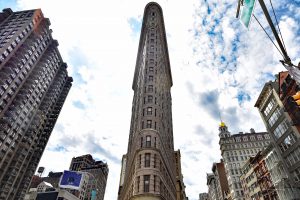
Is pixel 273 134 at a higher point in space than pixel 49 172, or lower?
lower

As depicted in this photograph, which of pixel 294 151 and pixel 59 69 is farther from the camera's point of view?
pixel 59 69

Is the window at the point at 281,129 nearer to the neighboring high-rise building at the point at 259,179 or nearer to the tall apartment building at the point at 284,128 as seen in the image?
the tall apartment building at the point at 284,128

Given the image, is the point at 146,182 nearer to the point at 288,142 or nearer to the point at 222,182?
the point at 288,142

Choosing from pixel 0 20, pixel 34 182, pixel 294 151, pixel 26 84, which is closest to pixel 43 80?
pixel 26 84

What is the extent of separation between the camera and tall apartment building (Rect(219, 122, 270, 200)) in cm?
8799

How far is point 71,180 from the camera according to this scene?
145 feet

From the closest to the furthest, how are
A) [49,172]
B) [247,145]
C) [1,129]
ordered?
[1,129]
[247,145]
[49,172]

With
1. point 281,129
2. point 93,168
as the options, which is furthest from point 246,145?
point 93,168

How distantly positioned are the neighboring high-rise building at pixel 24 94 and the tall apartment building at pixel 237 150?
94.4m

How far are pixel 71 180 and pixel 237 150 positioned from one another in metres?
Result: 81.6

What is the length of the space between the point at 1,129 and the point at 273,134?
9030 cm

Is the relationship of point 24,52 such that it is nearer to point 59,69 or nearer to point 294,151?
point 59,69

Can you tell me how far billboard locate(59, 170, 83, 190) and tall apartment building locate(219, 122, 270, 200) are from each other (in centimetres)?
7040

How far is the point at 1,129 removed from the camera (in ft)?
237
